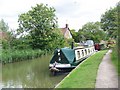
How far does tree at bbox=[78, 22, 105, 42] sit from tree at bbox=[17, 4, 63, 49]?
27.9 metres

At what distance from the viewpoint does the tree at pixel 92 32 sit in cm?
6956

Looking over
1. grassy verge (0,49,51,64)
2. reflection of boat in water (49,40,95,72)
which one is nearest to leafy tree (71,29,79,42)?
grassy verge (0,49,51,64)

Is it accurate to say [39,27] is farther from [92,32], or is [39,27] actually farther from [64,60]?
[92,32]

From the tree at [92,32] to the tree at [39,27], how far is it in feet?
91.4

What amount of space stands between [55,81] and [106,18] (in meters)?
28.1

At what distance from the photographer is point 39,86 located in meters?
15.4

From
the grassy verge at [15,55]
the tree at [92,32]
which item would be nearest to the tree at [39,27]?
the grassy verge at [15,55]

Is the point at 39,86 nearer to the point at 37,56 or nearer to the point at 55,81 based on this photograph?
the point at 55,81

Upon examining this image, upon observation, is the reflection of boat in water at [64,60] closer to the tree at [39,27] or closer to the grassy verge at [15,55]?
the grassy verge at [15,55]

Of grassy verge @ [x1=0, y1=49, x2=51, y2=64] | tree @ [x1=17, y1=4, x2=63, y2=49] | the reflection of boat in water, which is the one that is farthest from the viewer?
tree @ [x1=17, y1=4, x2=63, y2=49]

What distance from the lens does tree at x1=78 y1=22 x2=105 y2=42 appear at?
69.6 metres

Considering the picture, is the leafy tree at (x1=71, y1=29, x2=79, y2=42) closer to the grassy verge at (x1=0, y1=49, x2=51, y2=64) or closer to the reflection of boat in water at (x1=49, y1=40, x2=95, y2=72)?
the grassy verge at (x1=0, y1=49, x2=51, y2=64)

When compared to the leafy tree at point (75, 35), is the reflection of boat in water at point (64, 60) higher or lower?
lower

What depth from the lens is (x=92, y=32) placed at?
2896 inches
